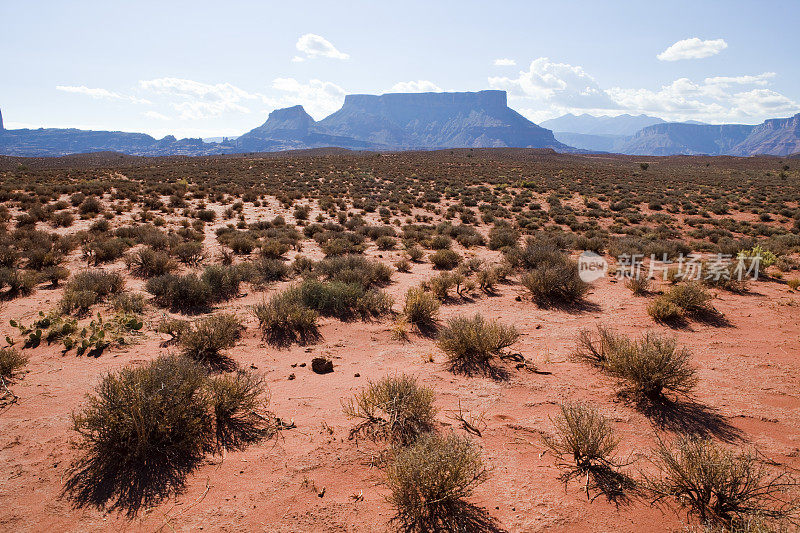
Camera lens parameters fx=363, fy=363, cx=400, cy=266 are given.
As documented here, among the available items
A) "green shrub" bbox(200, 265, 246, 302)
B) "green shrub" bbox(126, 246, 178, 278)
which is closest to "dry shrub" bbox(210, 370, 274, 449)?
"green shrub" bbox(200, 265, 246, 302)

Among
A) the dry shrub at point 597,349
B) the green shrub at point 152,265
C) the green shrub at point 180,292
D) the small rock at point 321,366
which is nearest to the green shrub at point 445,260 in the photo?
the dry shrub at point 597,349

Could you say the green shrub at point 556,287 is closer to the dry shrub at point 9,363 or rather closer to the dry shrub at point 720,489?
the dry shrub at point 720,489

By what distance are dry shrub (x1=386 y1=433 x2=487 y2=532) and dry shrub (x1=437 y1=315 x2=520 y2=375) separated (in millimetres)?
2426

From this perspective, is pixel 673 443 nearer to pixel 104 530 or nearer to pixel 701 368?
pixel 701 368

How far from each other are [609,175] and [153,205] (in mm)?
44887

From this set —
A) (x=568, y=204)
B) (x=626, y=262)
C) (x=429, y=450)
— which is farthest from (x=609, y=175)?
(x=429, y=450)

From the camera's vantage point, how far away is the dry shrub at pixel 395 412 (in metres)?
3.85

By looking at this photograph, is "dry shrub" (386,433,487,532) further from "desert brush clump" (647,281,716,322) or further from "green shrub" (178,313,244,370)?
"desert brush clump" (647,281,716,322)

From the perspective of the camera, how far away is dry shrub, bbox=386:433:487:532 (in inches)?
111

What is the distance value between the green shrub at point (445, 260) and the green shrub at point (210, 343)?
22.7 ft
